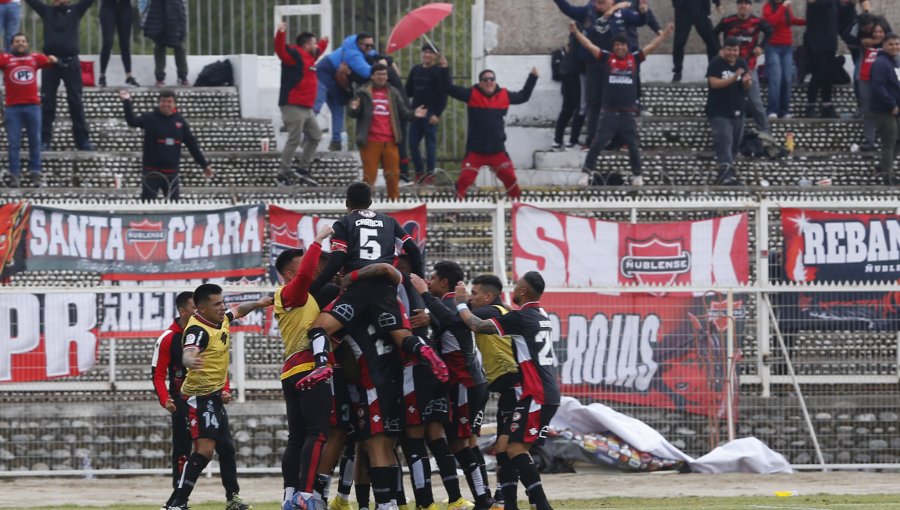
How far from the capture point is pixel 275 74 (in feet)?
86.8

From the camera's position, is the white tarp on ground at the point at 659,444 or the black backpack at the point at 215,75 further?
the black backpack at the point at 215,75

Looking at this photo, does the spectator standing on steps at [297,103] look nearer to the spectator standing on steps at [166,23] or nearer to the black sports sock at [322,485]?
the spectator standing on steps at [166,23]

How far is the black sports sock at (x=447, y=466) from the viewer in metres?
13.2

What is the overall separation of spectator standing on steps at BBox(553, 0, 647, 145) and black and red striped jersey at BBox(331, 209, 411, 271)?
11.3 metres

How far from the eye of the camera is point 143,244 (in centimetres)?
Result: 1828

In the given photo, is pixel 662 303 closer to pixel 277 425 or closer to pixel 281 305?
pixel 277 425

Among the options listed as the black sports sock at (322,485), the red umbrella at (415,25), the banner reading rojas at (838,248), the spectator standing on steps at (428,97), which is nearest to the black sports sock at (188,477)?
the black sports sock at (322,485)

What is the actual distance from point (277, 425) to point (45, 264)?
295cm

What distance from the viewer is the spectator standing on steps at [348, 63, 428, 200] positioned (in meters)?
21.9

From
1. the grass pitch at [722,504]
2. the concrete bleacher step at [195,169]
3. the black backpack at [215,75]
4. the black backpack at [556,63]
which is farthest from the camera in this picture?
the black backpack at [215,75]

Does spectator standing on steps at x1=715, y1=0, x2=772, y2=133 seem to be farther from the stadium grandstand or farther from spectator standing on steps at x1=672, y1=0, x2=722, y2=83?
the stadium grandstand

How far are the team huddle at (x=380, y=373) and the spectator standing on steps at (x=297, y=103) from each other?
8914mm

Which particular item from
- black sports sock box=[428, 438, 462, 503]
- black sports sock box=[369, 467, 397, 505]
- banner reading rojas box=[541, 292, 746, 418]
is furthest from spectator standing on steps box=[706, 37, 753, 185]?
black sports sock box=[369, 467, 397, 505]

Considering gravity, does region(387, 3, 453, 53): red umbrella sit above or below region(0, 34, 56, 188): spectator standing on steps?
above
